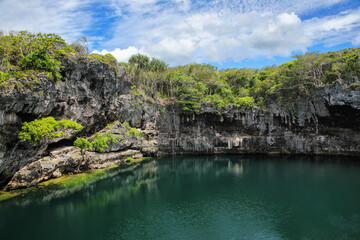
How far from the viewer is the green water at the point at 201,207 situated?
18.4 meters

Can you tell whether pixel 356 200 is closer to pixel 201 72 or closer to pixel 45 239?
pixel 45 239

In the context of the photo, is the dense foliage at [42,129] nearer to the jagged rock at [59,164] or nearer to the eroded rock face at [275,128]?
the jagged rock at [59,164]

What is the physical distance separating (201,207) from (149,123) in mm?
29244

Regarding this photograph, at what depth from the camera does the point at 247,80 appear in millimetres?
56406

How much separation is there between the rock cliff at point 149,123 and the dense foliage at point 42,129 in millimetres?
1004

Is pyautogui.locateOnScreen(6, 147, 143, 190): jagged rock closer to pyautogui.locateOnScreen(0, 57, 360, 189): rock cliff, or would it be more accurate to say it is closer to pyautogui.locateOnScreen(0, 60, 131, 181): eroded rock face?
pyautogui.locateOnScreen(0, 57, 360, 189): rock cliff

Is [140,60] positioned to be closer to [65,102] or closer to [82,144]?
[65,102]

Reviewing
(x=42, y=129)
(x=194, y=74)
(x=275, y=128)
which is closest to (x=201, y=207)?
(x=42, y=129)

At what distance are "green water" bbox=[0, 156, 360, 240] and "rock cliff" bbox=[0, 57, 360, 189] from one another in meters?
5.83

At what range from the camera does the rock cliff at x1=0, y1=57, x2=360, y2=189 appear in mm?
27219

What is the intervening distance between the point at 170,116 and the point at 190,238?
118ft

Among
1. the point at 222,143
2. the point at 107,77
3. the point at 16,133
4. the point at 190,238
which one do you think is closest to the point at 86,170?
the point at 16,133

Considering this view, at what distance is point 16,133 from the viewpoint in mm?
26219

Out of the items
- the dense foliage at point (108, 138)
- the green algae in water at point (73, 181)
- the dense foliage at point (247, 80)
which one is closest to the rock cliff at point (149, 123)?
the green algae in water at point (73, 181)
